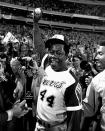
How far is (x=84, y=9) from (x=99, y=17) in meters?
2.31

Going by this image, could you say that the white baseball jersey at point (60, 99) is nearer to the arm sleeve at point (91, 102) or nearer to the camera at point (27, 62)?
the arm sleeve at point (91, 102)

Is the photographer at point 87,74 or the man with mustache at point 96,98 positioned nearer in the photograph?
the man with mustache at point 96,98

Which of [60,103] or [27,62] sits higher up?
[60,103]

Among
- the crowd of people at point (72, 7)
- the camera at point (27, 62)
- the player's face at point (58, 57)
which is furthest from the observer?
the crowd of people at point (72, 7)

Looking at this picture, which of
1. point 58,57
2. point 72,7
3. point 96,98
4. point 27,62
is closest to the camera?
point 96,98

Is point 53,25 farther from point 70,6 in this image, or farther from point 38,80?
point 38,80

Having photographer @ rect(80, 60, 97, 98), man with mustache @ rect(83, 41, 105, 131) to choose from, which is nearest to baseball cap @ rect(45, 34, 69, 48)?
man with mustache @ rect(83, 41, 105, 131)

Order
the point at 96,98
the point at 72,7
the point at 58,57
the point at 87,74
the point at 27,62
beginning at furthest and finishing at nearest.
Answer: the point at 72,7 → the point at 27,62 → the point at 87,74 → the point at 58,57 → the point at 96,98

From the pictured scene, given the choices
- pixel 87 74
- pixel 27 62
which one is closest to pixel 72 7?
pixel 27 62

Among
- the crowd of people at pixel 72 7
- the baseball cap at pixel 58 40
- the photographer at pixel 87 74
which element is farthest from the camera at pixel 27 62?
the crowd of people at pixel 72 7

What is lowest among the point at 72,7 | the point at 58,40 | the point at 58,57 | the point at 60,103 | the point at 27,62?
the point at 72,7

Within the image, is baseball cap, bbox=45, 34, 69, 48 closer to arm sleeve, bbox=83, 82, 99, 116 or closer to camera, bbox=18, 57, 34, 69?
arm sleeve, bbox=83, 82, 99, 116

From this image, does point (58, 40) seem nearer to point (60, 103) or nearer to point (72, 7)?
point (60, 103)

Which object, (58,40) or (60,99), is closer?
(60,99)
